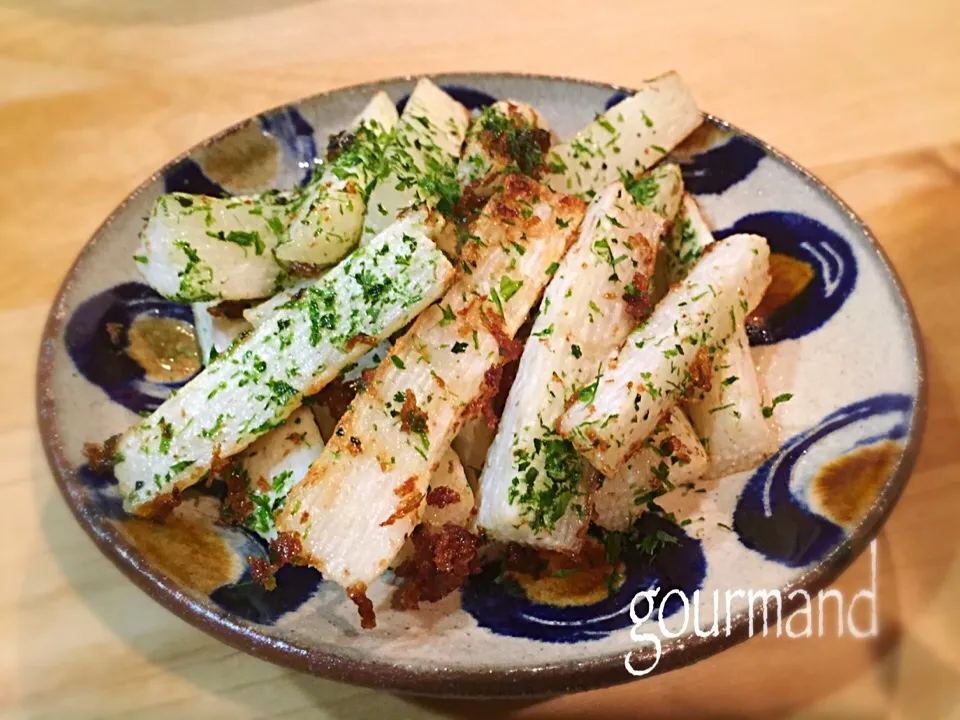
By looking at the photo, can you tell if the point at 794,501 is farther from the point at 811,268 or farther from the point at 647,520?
the point at 811,268

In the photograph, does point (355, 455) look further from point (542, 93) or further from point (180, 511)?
point (542, 93)

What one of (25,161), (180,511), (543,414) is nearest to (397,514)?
(543,414)

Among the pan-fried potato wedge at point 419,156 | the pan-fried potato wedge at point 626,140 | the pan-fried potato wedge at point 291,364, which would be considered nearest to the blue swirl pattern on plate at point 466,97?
the pan-fried potato wedge at point 419,156

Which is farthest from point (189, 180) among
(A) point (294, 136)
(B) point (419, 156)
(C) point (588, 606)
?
(C) point (588, 606)

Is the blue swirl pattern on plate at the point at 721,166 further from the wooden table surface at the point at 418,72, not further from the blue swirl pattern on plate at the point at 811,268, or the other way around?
the wooden table surface at the point at 418,72

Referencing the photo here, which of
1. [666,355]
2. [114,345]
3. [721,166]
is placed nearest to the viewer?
[666,355]
